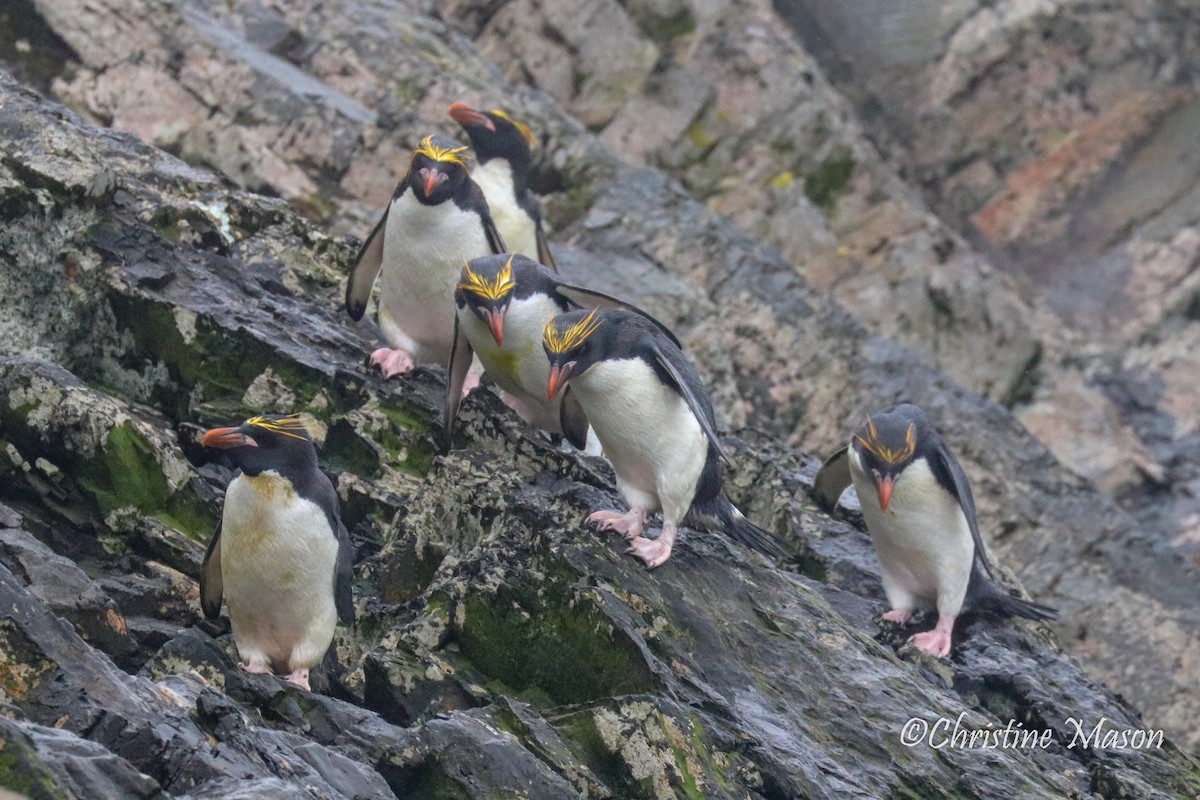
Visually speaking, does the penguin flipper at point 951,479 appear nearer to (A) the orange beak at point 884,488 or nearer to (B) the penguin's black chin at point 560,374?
(A) the orange beak at point 884,488

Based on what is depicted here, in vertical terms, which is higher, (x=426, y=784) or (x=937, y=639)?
(x=937, y=639)

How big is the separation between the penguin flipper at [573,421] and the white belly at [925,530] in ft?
5.97

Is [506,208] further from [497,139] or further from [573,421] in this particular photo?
[573,421]

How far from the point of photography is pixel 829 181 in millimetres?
18922

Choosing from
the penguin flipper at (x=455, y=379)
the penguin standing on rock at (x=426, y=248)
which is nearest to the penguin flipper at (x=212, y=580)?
the penguin flipper at (x=455, y=379)

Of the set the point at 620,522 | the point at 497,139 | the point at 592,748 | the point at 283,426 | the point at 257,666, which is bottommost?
the point at 257,666

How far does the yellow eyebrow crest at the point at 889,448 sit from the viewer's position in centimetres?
930

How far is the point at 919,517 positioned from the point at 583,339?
9.18ft

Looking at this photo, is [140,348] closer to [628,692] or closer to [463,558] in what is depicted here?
[463,558]

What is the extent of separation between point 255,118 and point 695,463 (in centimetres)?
732

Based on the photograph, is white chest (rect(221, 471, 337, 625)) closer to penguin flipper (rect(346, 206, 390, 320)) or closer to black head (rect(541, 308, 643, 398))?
black head (rect(541, 308, 643, 398))

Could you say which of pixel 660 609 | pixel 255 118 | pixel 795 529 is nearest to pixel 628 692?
pixel 660 609

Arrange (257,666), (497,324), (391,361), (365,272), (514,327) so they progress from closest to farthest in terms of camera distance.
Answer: (257,666) → (497,324) → (514,327) → (391,361) → (365,272)

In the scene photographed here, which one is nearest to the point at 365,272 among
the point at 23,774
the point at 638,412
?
the point at 638,412
